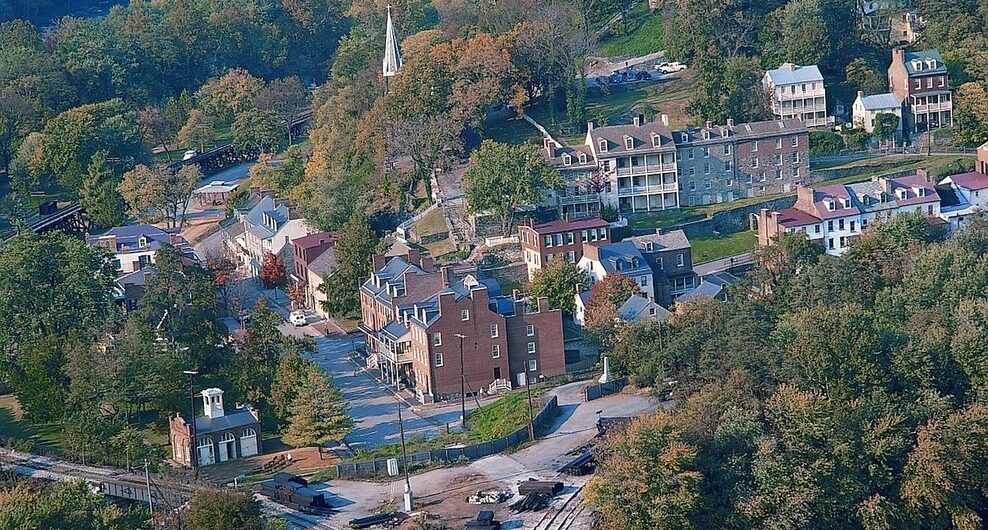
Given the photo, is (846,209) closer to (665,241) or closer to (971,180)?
(971,180)

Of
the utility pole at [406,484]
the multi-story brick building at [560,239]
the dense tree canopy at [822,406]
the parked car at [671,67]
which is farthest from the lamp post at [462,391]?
the parked car at [671,67]

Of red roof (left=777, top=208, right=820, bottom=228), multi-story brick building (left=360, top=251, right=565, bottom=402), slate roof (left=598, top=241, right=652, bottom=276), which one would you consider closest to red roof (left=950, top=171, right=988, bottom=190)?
red roof (left=777, top=208, right=820, bottom=228)

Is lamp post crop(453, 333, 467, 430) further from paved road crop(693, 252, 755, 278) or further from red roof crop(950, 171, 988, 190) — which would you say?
red roof crop(950, 171, 988, 190)

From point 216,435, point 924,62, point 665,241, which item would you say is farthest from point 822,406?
point 924,62

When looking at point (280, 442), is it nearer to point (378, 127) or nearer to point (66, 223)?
point (378, 127)

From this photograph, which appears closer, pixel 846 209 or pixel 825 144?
pixel 846 209

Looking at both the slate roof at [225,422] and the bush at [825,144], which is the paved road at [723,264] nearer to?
the bush at [825,144]
